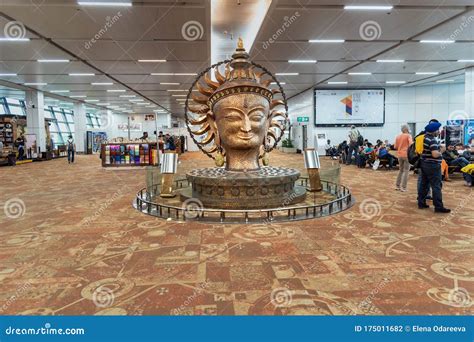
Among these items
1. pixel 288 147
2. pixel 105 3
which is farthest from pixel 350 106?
pixel 105 3

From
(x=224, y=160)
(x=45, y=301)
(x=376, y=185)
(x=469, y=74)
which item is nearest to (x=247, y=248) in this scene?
(x=45, y=301)

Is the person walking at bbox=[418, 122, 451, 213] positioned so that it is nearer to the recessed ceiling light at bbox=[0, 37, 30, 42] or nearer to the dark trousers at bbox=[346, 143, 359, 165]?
the dark trousers at bbox=[346, 143, 359, 165]

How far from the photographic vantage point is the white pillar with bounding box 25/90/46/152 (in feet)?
68.9

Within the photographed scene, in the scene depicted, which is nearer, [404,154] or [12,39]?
[404,154]

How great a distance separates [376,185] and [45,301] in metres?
8.69

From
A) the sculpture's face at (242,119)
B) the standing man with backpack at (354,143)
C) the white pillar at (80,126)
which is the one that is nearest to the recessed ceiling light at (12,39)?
the sculpture's face at (242,119)

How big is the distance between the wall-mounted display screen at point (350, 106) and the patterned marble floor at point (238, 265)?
669 inches

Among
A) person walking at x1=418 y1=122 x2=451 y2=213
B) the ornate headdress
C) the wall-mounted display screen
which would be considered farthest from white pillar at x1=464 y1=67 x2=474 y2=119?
the ornate headdress

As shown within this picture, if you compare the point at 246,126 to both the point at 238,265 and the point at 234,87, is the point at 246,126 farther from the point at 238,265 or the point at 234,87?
the point at 238,265

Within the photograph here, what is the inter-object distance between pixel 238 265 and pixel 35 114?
22586 millimetres

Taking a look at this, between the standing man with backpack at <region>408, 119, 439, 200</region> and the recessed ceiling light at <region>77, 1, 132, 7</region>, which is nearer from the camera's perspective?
the standing man with backpack at <region>408, 119, 439, 200</region>

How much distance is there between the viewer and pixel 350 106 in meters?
22.3

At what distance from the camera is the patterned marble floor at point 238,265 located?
2721 millimetres

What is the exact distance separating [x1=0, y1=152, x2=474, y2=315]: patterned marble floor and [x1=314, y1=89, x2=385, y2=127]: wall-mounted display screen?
16986mm
